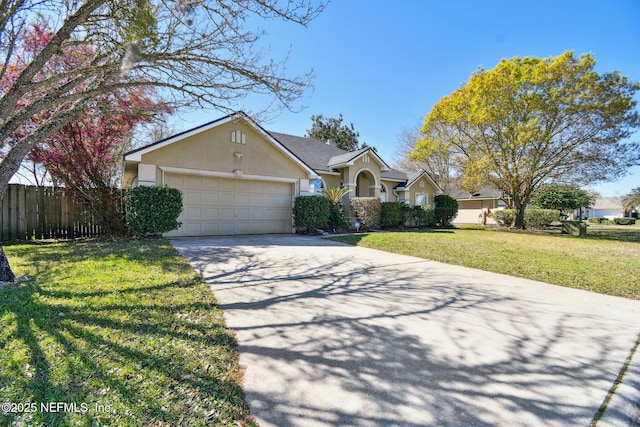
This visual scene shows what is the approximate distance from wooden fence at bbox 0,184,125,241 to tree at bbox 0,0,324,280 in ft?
11.7

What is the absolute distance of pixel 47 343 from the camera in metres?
2.55

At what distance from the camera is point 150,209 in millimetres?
9195

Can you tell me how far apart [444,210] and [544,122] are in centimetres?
721

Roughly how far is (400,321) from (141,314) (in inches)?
117

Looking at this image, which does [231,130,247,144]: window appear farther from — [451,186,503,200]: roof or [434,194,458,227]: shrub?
[451,186,503,200]: roof

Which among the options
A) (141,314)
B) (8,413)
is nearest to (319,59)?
(141,314)

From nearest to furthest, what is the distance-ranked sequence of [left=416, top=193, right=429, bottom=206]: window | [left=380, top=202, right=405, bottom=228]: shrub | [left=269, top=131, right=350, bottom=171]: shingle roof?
[left=380, top=202, right=405, bottom=228]: shrub → [left=269, top=131, right=350, bottom=171]: shingle roof → [left=416, top=193, right=429, bottom=206]: window

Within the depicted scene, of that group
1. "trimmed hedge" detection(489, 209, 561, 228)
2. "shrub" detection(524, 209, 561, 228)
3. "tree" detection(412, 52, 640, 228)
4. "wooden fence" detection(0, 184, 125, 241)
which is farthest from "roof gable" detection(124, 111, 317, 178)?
"shrub" detection(524, 209, 561, 228)

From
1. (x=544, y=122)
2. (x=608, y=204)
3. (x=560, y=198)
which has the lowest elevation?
(x=560, y=198)

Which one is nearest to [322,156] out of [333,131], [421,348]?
[333,131]

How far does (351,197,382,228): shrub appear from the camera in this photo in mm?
14891

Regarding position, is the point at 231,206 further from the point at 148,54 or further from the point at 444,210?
the point at 444,210

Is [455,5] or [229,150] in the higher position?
[455,5]

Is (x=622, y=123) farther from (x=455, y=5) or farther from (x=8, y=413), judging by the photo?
(x=8, y=413)
